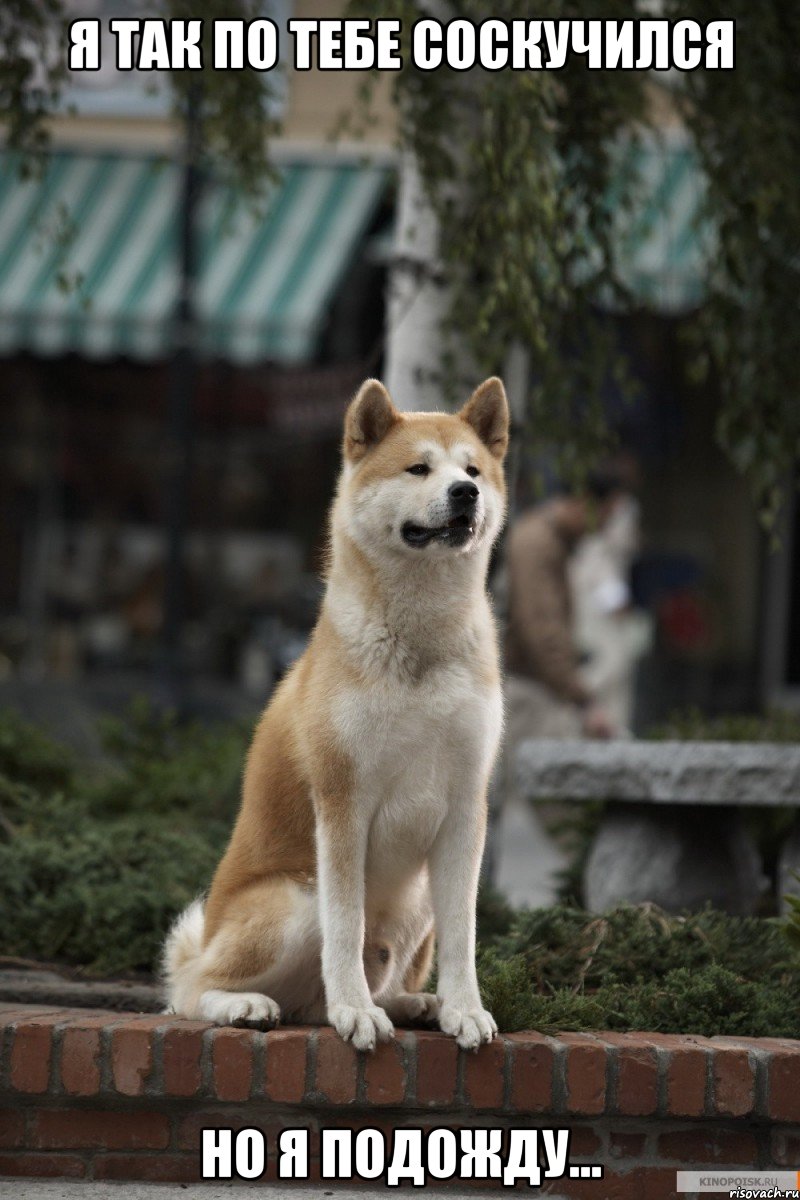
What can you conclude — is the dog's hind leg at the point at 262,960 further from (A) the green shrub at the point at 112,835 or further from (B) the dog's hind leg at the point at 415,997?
(A) the green shrub at the point at 112,835

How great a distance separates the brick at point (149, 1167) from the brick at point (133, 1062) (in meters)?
0.18

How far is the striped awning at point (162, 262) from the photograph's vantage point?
454 inches

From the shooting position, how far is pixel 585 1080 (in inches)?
134

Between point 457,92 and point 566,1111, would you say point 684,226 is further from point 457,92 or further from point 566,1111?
point 566,1111

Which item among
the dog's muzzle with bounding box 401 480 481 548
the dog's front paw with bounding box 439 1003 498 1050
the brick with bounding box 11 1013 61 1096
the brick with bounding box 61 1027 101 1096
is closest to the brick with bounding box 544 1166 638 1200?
the dog's front paw with bounding box 439 1003 498 1050

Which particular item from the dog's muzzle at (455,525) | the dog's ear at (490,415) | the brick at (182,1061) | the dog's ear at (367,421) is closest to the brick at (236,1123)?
the brick at (182,1061)

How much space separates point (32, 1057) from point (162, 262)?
30.7 ft

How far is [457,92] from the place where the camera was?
4.98 metres

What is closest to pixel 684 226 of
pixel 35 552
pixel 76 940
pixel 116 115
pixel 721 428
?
pixel 116 115

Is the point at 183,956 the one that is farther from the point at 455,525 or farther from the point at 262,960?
the point at 455,525

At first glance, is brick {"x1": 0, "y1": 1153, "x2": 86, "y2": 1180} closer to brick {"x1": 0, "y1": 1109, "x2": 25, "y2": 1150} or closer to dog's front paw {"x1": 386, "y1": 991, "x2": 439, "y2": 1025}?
brick {"x1": 0, "y1": 1109, "x2": 25, "y2": 1150}

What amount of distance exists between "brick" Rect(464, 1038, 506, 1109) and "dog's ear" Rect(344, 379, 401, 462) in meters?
1.35

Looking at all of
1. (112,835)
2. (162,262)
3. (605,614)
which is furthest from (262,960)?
(162,262)

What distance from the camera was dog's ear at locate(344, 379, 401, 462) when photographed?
341 cm
